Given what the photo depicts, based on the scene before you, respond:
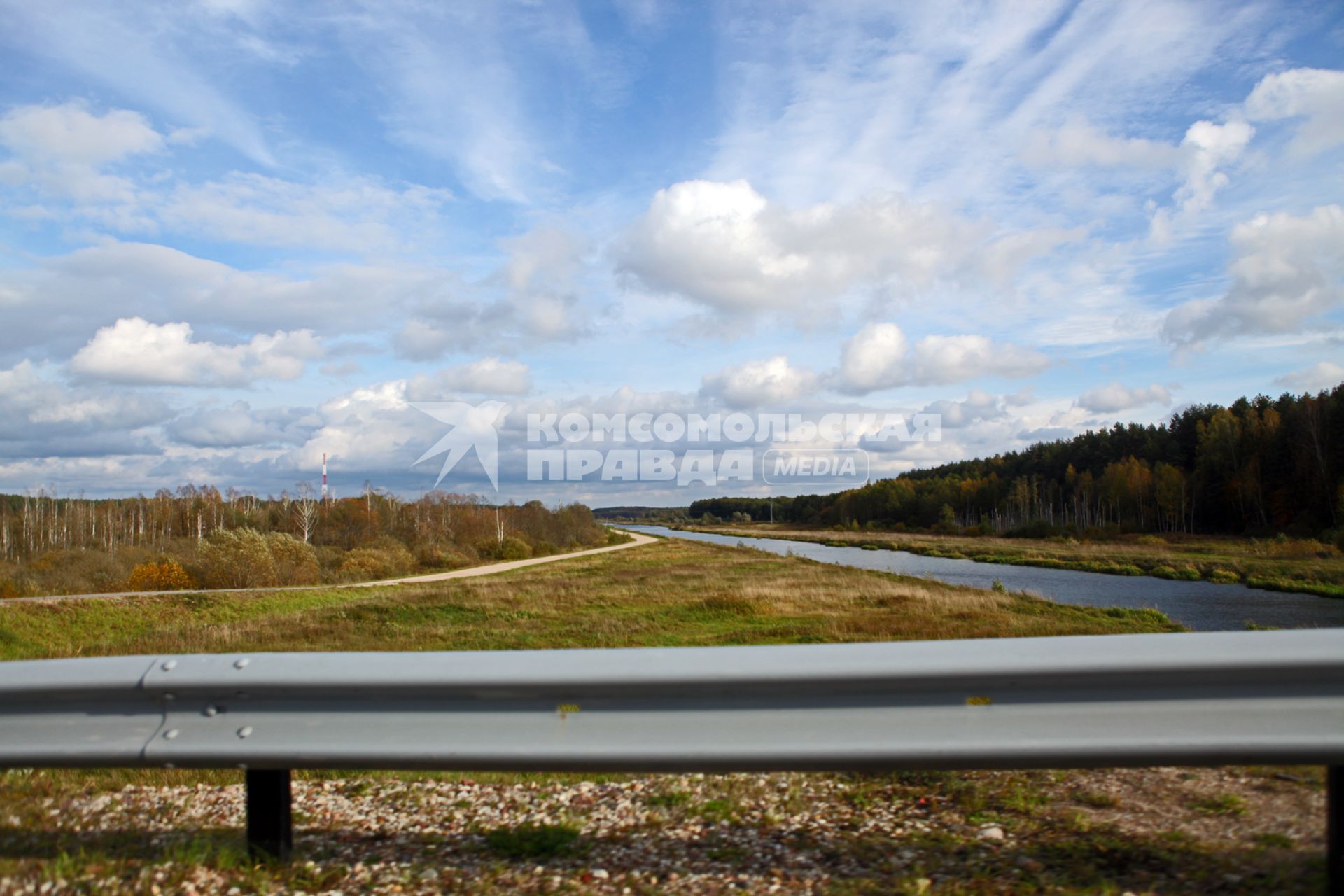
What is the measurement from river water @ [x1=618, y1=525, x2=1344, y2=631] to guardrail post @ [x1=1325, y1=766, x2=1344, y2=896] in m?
12.8

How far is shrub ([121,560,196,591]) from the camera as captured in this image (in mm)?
34219

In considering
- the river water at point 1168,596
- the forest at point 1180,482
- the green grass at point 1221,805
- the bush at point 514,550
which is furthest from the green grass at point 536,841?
the bush at point 514,550

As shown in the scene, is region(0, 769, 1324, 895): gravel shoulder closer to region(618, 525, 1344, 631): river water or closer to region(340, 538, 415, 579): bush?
region(618, 525, 1344, 631): river water

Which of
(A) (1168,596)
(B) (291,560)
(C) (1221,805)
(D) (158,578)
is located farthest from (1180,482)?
(C) (1221,805)

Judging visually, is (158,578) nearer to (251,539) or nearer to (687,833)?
(251,539)

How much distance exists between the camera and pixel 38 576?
33.1m

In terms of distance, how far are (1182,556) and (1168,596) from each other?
68.0 feet

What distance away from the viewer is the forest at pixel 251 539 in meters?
35.7

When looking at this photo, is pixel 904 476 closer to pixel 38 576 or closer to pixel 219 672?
pixel 38 576

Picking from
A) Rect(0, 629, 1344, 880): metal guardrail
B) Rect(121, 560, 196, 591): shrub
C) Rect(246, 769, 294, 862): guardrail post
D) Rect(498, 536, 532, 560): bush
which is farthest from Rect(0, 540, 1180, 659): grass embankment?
Rect(498, 536, 532, 560): bush

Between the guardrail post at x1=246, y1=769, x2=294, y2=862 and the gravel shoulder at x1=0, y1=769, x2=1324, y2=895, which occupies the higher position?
the guardrail post at x1=246, y1=769, x2=294, y2=862

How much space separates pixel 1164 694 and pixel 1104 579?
39.4 meters

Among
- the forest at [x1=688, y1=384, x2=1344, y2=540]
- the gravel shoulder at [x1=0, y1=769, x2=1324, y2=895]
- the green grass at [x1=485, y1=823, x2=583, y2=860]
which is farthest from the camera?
the forest at [x1=688, y1=384, x2=1344, y2=540]

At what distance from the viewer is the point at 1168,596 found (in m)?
29.7
